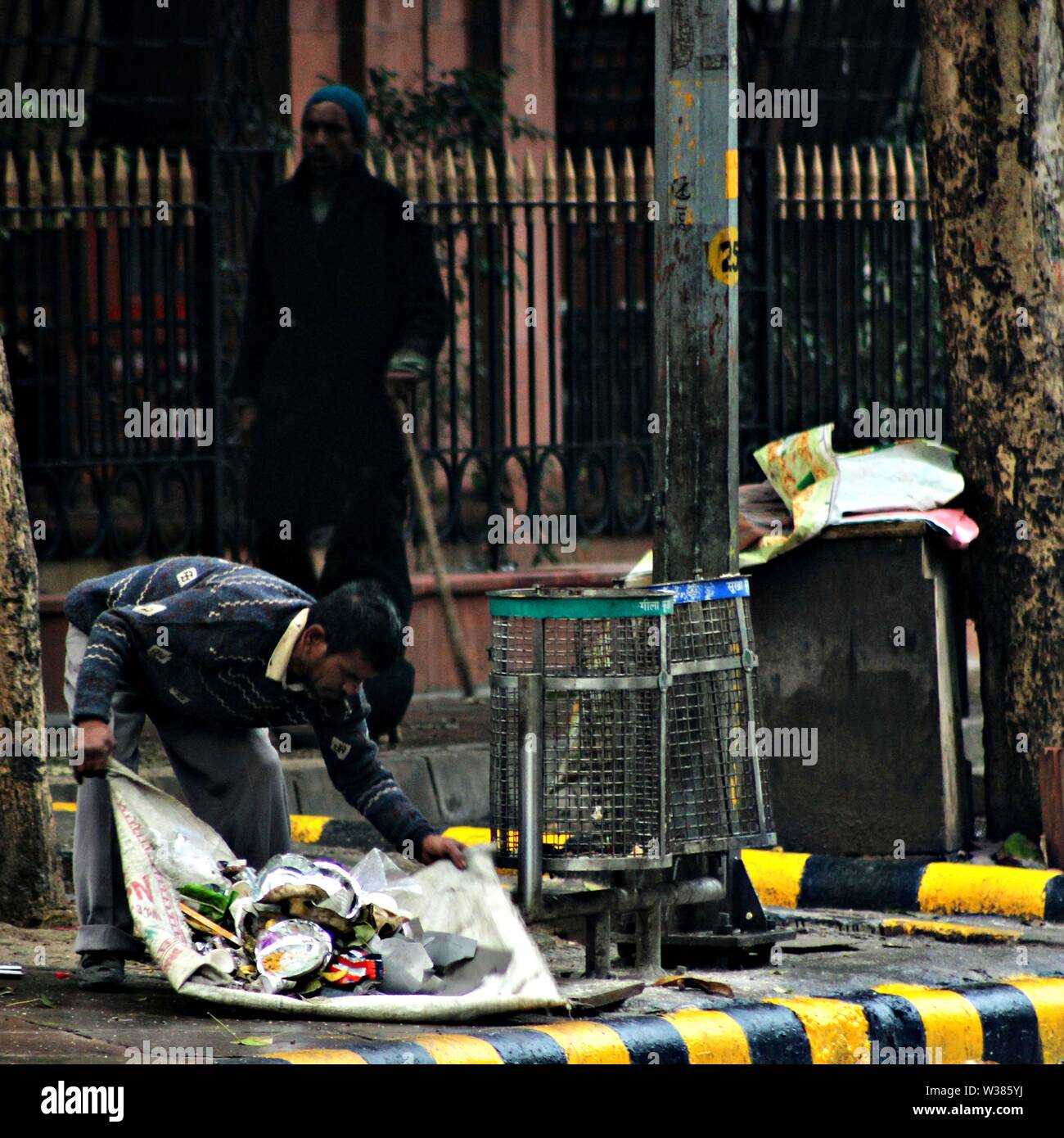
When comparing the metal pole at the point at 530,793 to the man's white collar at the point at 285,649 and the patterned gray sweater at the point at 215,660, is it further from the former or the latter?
the man's white collar at the point at 285,649

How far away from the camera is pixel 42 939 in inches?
255

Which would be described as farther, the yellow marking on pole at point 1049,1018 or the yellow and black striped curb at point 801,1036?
the yellow marking on pole at point 1049,1018

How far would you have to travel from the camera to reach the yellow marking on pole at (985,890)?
276 inches

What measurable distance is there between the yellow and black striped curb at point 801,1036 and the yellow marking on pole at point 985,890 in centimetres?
104

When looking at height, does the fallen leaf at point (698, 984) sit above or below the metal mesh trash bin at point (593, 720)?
below

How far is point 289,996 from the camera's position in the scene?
207 inches

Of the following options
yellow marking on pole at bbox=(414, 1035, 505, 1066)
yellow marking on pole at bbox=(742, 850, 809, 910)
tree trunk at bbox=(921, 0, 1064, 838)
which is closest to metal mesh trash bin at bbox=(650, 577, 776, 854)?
yellow marking on pole at bbox=(414, 1035, 505, 1066)

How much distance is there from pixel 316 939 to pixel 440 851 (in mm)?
449

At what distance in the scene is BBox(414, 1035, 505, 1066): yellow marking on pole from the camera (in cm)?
482

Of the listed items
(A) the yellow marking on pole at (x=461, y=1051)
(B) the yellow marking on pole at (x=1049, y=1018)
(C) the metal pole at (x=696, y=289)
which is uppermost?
(C) the metal pole at (x=696, y=289)

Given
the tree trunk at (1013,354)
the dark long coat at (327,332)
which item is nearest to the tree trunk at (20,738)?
the tree trunk at (1013,354)

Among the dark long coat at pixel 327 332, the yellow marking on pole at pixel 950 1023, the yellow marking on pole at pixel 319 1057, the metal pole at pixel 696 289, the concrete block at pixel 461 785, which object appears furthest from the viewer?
the dark long coat at pixel 327 332

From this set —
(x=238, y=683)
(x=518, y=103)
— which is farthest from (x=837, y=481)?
(x=518, y=103)
